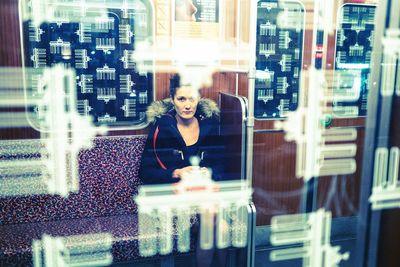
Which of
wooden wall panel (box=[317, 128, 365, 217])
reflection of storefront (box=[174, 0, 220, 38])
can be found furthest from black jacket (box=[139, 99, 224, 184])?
wooden wall panel (box=[317, 128, 365, 217])

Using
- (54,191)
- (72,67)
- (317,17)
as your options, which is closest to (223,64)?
(317,17)

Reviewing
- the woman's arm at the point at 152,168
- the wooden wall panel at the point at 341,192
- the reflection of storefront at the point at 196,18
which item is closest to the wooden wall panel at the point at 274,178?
the wooden wall panel at the point at 341,192

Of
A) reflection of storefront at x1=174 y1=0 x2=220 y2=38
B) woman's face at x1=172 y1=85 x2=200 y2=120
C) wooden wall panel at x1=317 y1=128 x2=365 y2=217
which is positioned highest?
reflection of storefront at x1=174 y1=0 x2=220 y2=38

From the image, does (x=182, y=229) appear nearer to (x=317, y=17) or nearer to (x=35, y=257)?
(x=35, y=257)

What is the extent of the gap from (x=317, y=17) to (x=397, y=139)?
192 centimetres

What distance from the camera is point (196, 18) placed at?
2.56m

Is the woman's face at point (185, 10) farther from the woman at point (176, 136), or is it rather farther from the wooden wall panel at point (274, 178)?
the wooden wall panel at point (274, 178)

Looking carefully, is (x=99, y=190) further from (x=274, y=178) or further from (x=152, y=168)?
(x=274, y=178)

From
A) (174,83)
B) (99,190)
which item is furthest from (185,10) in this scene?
A: (99,190)

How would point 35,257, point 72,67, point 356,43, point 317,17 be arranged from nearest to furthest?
point 35,257, point 72,67, point 317,17, point 356,43

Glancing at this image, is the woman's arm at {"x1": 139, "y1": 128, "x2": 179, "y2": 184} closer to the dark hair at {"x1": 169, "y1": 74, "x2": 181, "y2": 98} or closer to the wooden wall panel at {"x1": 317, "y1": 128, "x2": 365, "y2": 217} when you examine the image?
the dark hair at {"x1": 169, "y1": 74, "x2": 181, "y2": 98}

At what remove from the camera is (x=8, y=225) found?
7.96 feet

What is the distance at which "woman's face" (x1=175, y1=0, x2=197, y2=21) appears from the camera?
8.24ft

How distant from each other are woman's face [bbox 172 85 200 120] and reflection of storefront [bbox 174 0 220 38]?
1.14ft
